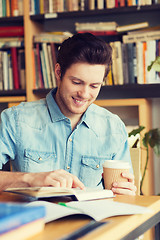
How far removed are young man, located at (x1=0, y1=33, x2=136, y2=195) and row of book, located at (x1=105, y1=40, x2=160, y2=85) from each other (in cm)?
108

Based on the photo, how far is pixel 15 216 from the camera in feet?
2.19

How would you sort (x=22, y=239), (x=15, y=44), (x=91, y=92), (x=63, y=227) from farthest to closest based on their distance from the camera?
1. (x=15, y=44)
2. (x=91, y=92)
3. (x=63, y=227)
4. (x=22, y=239)

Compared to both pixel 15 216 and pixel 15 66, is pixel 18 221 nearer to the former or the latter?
pixel 15 216

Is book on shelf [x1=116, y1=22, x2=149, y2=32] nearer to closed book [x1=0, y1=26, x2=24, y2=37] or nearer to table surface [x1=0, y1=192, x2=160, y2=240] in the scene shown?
closed book [x1=0, y1=26, x2=24, y2=37]

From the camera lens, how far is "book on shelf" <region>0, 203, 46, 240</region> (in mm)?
650

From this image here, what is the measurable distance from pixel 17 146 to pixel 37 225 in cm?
95

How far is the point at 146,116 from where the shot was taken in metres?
2.80

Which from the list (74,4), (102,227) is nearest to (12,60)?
(74,4)

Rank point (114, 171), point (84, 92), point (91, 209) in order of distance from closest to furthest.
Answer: point (91, 209) → point (114, 171) → point (84, 92)

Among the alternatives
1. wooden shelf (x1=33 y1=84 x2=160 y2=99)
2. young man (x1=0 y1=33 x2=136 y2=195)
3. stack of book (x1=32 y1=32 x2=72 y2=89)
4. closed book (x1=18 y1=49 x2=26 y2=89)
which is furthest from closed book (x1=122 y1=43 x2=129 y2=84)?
young man (x1=0 y1=33 x2=136 y2=195)

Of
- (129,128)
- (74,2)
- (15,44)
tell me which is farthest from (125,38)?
(15,44)

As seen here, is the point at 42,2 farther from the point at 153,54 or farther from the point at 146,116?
the point at 146,116

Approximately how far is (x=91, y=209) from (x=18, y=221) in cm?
30

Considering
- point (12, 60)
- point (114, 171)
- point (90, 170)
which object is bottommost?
point (90, 170)
